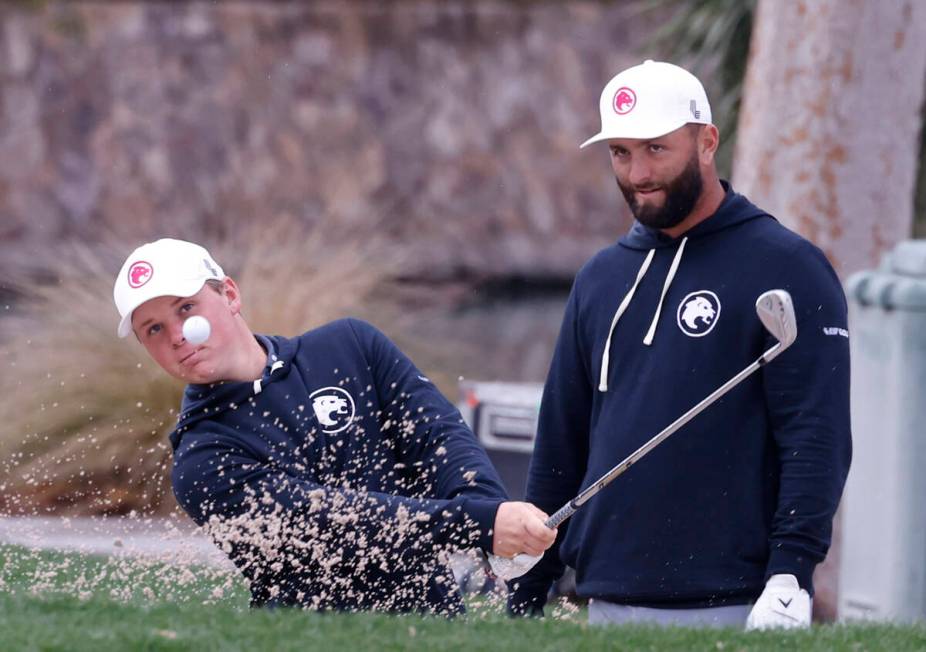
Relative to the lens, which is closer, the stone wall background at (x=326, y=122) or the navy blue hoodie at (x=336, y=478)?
the navy blue hoodie at (x=336, y=478)

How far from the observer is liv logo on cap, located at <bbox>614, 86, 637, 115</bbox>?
4855mm

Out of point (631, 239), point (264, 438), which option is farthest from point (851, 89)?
point (264, 438)

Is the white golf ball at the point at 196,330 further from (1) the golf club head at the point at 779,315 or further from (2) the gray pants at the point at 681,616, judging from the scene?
(1) the golf club head at the point at 779,315

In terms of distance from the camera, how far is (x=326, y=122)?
17.2 metres

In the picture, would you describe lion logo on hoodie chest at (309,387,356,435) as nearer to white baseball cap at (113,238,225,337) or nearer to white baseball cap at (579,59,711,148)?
white baseball cap at (113,238,225,337)

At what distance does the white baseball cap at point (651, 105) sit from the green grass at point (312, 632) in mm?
1282

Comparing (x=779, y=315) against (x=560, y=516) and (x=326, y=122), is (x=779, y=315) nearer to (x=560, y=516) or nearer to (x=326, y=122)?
(x=560, y=516)

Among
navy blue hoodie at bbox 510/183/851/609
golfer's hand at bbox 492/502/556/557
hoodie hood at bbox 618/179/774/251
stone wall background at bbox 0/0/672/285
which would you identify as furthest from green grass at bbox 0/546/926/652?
stone wall background at bbox 0/0/672/285

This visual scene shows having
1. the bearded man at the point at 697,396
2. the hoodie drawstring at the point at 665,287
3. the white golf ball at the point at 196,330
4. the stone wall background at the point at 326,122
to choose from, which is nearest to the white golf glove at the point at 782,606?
the bearded man at the point at 697,396

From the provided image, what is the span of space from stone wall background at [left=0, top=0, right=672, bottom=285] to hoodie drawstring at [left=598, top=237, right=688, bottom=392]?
1158 centimetres

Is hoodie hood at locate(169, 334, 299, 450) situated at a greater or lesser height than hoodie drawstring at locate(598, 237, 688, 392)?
lesser

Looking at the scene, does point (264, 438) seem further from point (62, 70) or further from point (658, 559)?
point (62, 70)

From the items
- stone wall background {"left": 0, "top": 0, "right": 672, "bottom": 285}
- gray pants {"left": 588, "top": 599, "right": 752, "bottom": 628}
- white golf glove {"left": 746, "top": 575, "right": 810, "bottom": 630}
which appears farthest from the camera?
stone wall background {"left": 0, "top": 0, "right": 672, "bottom": 285}

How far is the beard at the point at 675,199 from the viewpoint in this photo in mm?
4855
